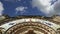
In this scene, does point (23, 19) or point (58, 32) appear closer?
point (58, 32)

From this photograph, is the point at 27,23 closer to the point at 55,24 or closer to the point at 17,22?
the point at 17,22

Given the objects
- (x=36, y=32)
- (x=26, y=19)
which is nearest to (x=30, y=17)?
(x=26, y=19)

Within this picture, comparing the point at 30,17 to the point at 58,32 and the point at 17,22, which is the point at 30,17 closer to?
the point at 17,22

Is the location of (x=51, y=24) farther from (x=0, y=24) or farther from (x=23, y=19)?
(x=0, y=24)

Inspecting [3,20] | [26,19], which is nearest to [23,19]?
[26,19]

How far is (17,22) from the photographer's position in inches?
448

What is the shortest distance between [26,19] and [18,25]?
656 mm

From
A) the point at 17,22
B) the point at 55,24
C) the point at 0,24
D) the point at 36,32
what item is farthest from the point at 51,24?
the point at 0,24

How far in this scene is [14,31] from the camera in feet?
35.4

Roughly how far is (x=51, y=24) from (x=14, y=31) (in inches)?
70.6

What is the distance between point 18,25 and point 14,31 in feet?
1.48

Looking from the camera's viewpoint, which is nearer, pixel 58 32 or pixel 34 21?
pixel 58 32

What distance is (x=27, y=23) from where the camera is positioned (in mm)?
11242

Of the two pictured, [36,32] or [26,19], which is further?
[26,19]
